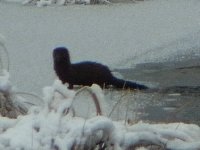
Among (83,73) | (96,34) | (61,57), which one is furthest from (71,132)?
(96,34)

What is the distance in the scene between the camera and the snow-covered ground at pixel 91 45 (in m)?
4.44

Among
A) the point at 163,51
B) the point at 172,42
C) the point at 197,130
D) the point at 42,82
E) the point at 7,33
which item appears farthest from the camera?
the point at 7,33

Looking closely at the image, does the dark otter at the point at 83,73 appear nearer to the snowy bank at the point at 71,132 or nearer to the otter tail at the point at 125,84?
the otter tail at the point at 125,84

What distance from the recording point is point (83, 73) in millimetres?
11203

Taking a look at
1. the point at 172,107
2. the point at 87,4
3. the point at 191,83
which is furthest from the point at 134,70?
the point at 87,4

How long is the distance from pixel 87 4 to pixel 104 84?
1092cm

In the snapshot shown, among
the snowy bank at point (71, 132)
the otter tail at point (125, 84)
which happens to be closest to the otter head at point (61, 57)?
the otter tail at point (125, 84)

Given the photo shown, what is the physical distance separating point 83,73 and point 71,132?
6817 mm

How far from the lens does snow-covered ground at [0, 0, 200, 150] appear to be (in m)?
4.44

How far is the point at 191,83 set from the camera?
37.0 ft

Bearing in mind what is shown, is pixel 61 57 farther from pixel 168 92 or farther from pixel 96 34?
pixel 96 34

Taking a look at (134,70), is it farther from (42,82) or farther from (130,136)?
(130,136)

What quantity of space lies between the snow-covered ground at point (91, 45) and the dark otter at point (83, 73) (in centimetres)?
24

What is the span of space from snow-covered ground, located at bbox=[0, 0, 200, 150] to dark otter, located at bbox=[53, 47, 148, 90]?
0.24 meters
